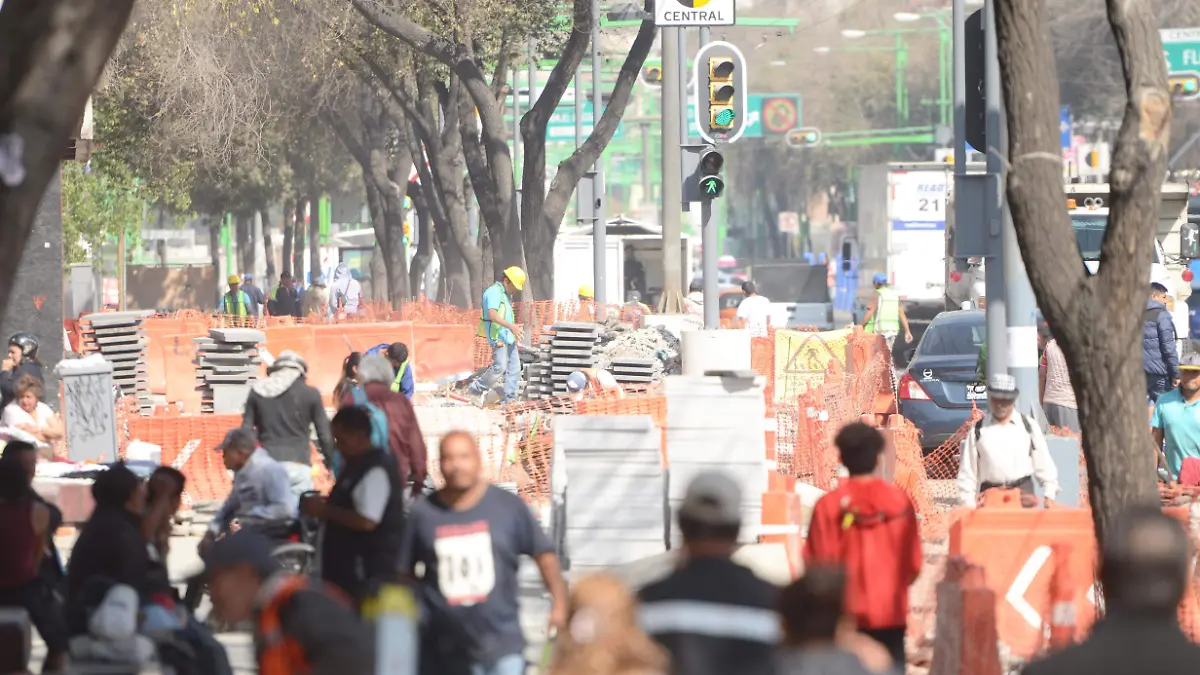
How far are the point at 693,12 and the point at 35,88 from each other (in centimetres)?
1146

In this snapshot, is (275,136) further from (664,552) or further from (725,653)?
(725,653)

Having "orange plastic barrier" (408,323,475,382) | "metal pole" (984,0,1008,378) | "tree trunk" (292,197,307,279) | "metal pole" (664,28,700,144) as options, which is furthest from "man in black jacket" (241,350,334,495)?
"tree trunk" (292,197,307,279)

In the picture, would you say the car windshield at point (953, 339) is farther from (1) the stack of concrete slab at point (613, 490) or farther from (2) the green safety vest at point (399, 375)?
(1) the stack of concrete slab at point (613, 490)

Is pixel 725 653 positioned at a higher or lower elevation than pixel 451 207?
lower

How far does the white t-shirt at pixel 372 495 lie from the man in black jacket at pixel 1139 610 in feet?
12.5

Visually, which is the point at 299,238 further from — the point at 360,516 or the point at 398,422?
the point at 360,516

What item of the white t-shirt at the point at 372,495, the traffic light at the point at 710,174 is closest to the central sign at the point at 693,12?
the traffic light at the point at 710,174

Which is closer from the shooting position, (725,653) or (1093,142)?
(725,653)

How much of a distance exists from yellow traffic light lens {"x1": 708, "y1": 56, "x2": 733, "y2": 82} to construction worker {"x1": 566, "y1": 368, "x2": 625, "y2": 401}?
2.98 m

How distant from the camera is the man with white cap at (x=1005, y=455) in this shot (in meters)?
9.73

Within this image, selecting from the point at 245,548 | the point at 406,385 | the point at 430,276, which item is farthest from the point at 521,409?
the point at 430,276

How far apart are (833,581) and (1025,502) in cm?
482

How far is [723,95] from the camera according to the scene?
16.7 m

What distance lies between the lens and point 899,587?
654cm
